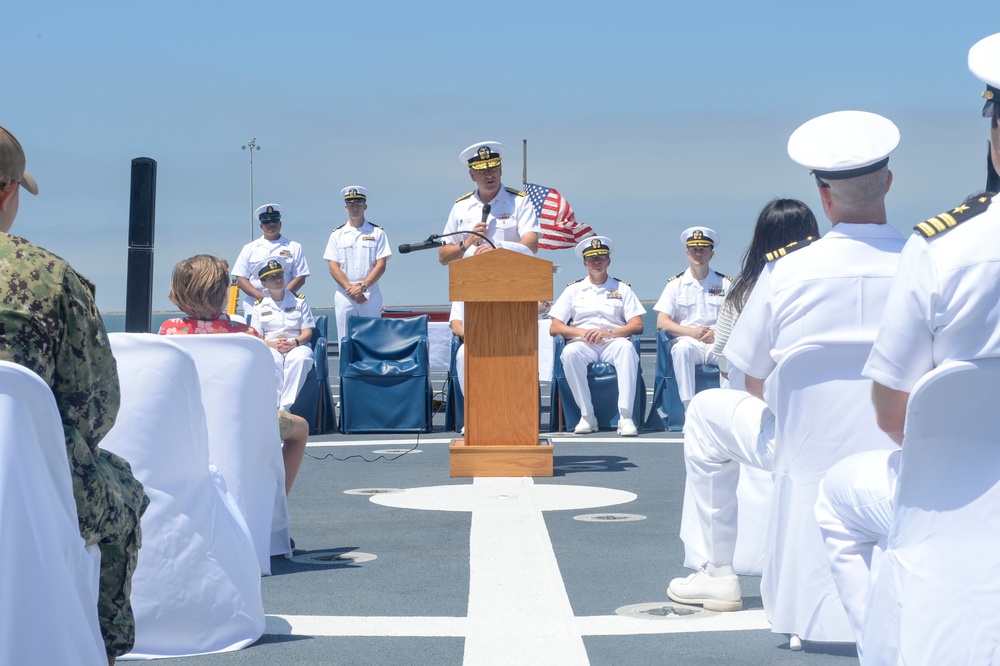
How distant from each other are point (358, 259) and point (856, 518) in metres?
10.1

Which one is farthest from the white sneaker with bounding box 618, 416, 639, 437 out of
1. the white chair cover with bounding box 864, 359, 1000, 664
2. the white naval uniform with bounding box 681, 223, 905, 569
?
the white chair cover with bounding box 864, 359, 1000, 664

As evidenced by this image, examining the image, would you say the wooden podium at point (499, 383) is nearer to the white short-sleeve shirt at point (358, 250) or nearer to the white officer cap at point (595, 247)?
the white officer cap at point (595, 247)

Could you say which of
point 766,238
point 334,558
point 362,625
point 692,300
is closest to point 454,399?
point 692,300

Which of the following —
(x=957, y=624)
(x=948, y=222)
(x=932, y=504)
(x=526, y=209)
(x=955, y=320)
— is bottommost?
(x=957, y=624)

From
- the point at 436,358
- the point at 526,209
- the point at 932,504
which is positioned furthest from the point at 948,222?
the point at 436,358

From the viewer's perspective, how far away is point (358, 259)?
12805 millimetres

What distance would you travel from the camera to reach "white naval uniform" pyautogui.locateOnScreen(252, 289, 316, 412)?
443 inches

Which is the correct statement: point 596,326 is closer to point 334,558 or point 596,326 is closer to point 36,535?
point 334,558

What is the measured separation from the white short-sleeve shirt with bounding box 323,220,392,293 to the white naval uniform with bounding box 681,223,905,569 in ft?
28.1

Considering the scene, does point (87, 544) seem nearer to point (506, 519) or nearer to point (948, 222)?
point (948, 222)

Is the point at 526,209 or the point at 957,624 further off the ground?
the point at 526,209

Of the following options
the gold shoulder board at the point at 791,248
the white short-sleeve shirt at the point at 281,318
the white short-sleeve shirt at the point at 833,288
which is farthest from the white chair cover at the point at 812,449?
the white short-sleeve shirt at the point at 281,318

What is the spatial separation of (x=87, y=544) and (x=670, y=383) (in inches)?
344

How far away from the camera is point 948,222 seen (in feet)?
8.34
